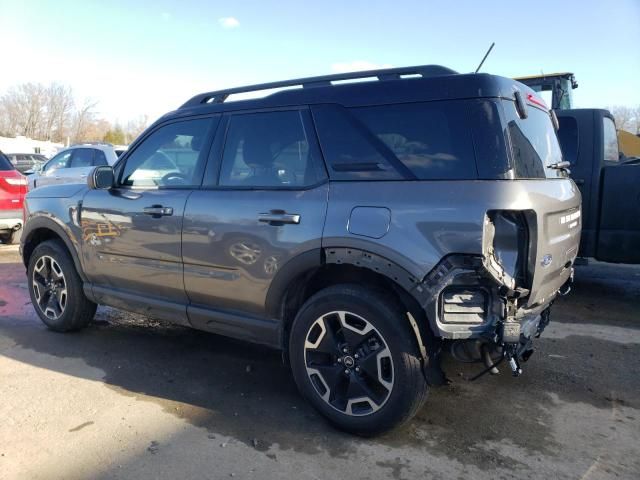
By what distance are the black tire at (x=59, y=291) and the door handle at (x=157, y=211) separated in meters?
1.27

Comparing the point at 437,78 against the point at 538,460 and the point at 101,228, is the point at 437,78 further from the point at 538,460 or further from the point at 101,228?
the point at 101,228

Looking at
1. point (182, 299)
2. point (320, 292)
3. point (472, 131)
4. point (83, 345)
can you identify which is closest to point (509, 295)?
point (472, 131)

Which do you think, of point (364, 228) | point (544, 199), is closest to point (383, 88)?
point (364, 228)

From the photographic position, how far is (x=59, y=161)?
13.1 meters

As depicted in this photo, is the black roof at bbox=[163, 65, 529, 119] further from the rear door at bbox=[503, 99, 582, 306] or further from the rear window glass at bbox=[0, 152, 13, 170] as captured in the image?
the rear window glass at bbox=[0, 152, 13, 170]

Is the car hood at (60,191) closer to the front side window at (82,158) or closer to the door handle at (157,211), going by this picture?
the door handle at (157,211)

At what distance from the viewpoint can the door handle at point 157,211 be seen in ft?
12.4

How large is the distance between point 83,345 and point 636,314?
18.2 feet

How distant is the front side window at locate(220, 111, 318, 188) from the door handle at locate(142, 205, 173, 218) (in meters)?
0.47

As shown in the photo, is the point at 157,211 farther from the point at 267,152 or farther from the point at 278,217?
the point at 278,217

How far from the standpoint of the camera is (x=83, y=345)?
461 cm

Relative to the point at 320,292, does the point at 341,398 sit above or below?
below

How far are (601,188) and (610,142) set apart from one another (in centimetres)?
79

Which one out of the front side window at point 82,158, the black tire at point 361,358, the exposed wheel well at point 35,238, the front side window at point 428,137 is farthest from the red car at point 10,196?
the front side window at point 428,137
